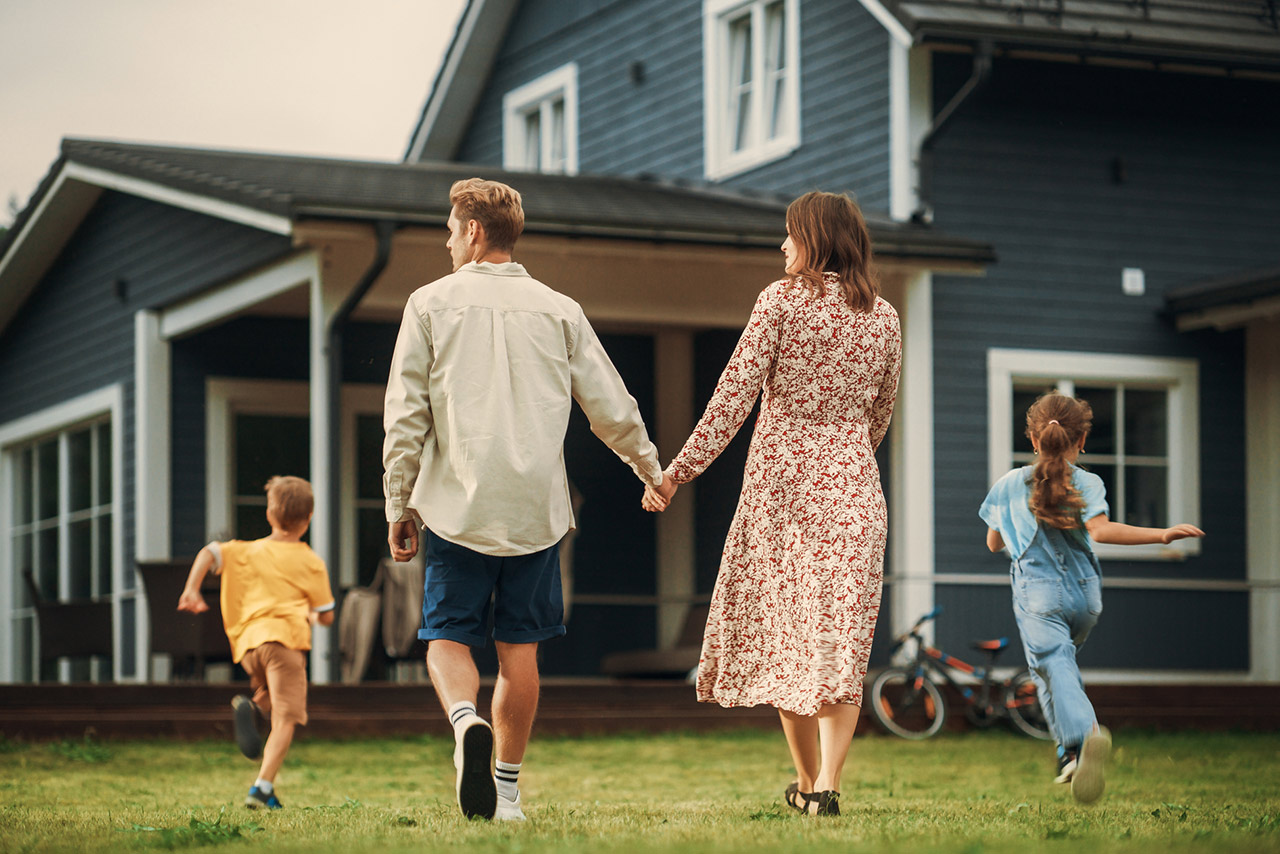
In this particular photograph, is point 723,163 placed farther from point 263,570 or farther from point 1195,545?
point 263,570

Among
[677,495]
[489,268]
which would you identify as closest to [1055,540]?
[489,268]

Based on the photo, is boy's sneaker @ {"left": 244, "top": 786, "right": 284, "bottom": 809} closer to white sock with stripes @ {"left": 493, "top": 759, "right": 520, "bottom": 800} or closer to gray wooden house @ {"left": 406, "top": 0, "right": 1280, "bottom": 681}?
white sock with stripes @ {"left": 493, "top": 759, "right": 520, "bottom": 800}

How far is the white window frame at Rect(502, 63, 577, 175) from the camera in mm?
17719

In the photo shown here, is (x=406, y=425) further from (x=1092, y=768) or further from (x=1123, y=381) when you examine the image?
(x=1123, y=381)

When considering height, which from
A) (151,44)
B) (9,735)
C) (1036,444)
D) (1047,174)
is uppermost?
(151,44)

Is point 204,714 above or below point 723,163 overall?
below

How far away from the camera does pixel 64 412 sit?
15.6m

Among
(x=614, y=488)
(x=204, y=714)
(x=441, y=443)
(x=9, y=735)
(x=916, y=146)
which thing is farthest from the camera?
(x=614, y=488)

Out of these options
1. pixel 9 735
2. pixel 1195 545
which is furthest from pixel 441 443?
pixel 1195 545

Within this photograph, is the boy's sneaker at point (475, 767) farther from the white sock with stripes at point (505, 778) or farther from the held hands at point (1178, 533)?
the held hands at point (1178, 533)

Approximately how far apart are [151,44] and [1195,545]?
17479mm

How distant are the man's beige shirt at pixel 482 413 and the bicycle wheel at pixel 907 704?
6.33m

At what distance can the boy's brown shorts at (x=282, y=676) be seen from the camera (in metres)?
6.59

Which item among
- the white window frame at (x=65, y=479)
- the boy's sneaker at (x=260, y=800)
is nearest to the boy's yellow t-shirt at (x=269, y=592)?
the boy's sneaker at (x=260, y=800)
